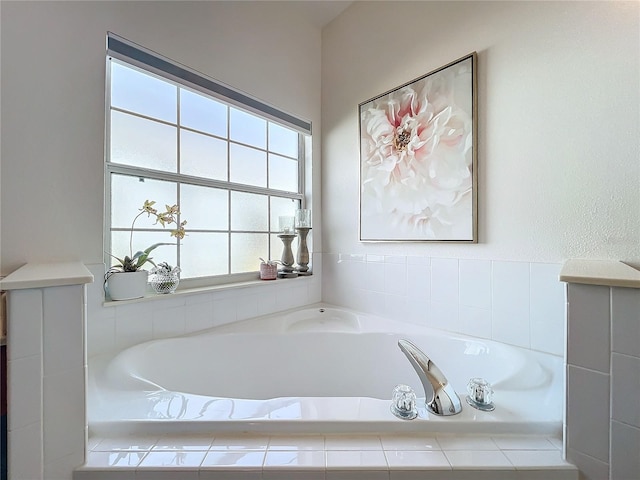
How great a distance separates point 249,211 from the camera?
189 cm

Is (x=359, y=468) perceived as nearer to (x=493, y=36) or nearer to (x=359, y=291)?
(x=359, y=291)

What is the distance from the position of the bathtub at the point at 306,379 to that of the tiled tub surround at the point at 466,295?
7 cm

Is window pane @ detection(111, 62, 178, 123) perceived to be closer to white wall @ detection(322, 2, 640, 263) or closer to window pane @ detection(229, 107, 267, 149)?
window pane @ detection(229, 107, 267, 149)

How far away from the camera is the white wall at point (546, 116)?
101 centimetres

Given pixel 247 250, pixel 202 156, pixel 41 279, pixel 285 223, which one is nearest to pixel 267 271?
pixel 247 250

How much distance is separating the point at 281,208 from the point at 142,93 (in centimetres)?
109

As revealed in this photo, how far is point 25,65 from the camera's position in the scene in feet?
3.17

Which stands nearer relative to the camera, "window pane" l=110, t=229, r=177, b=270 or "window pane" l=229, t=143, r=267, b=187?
"window pane" l=110, t=229, r=177, b=270

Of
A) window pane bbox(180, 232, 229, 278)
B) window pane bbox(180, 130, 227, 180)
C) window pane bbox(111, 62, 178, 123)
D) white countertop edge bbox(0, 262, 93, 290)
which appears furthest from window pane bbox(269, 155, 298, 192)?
white countertop edge bbox(0, 262, 93, 290)

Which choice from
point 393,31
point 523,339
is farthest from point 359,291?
point 393,31

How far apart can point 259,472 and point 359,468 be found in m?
0.25

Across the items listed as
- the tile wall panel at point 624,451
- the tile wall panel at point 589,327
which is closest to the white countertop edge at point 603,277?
the tile wall panel at point 589,327

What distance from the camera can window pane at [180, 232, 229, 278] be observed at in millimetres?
1550

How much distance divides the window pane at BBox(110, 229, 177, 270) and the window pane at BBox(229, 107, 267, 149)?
0.82 m
